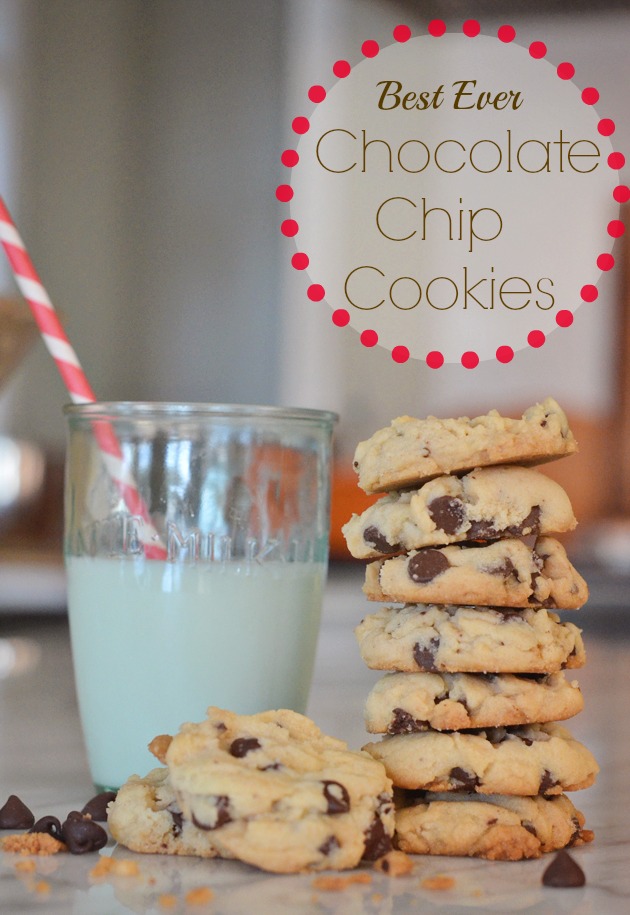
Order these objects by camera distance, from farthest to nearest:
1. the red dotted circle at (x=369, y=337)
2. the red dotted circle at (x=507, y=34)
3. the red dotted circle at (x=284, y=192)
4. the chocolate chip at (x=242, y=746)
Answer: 1. the red dotted circle at (x=284, y=192)
2. the red dotted circle at (x=507, y=34)
3. the red dotted circle at (x=369, y=337)
4. the chocolate chip at (x=242, y=746)

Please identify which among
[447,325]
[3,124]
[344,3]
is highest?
[344,3]

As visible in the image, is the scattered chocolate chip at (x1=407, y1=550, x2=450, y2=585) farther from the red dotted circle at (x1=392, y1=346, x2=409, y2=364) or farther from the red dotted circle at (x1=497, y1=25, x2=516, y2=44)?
the red dotted circle at (x1=497, y1=25, x2=516, y2=44)

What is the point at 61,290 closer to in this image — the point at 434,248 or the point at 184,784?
the point at 434,248

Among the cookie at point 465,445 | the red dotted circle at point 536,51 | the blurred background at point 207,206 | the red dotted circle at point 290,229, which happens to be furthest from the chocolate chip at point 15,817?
the blurred background at point 207,206

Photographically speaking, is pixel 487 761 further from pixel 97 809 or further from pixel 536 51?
pixel 536 51

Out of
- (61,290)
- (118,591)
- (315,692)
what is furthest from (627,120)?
(118,591)

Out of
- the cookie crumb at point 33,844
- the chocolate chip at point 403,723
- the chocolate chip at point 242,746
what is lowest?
the cookie crumb at point 33,844

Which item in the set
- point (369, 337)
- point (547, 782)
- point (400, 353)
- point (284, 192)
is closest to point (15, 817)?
point (547, 782)

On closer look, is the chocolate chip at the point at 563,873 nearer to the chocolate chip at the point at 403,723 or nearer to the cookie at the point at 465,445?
the chocolate chip at the point at 403,723
